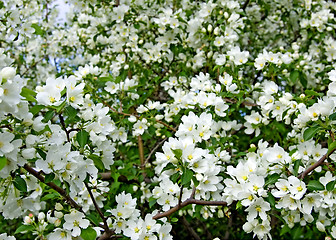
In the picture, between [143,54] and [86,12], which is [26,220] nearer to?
[143,54]

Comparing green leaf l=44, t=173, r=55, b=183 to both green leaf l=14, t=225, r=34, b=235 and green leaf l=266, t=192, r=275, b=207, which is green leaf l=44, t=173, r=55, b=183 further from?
green leaf l=266, t=192, r=275, b=207

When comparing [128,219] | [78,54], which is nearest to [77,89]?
[128,219]

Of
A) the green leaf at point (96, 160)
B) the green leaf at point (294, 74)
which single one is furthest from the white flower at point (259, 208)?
the green leaf at point (294, 74)

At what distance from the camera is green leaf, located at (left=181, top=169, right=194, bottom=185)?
68.9 inches

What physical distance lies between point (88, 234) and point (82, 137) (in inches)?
19.9

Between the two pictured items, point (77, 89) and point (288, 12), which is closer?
point (77, 89)

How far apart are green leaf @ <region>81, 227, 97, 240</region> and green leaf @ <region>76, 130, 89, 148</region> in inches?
18.2

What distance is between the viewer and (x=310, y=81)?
3986 millimetres

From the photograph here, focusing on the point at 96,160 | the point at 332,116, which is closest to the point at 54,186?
the point at 96,160

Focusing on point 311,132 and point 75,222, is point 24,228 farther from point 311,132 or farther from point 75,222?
point 311,132

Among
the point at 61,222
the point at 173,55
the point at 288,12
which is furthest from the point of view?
the point at 288,12

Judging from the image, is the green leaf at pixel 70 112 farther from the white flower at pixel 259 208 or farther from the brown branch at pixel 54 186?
the white flower at pixel 259 208

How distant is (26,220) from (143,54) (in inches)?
82.1

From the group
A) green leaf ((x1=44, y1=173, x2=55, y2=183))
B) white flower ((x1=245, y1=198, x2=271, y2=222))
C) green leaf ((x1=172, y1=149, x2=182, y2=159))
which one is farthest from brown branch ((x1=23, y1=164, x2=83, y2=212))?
white flower ((x1=245, y1=198, x2=271, y2=222))
